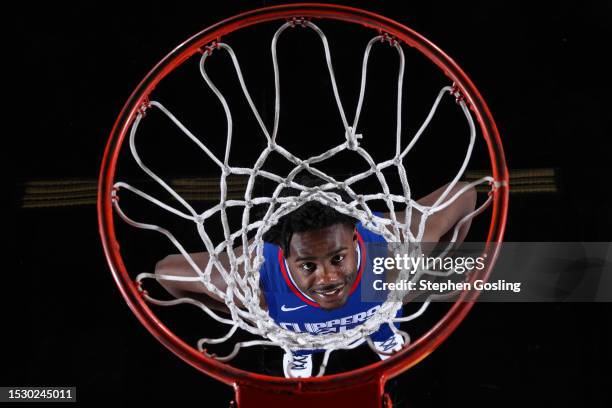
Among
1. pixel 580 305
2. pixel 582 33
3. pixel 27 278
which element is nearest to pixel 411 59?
pixel 582 33

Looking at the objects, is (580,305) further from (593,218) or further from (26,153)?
(26,153)

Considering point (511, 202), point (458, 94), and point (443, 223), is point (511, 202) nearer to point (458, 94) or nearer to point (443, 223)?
point (443, 223)

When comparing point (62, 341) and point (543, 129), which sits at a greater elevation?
point (543, 129)

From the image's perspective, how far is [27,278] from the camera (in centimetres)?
164

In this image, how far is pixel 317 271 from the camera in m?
1.28

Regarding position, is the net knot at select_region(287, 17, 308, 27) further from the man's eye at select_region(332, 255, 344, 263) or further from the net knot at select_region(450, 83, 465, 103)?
the man's eye at select_region(332, 255, 344, 263)

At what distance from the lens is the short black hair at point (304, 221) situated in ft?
4.18

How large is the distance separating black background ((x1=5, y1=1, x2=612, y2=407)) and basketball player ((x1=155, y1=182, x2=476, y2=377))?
307 mm

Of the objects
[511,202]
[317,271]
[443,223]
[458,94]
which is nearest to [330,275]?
[317,271]

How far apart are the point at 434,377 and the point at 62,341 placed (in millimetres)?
953

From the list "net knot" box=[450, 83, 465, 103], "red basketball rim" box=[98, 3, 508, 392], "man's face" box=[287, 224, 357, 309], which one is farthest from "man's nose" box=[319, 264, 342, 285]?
"net knot" box=[450, 83, 465, 103]

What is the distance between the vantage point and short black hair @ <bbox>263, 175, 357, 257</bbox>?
127cm

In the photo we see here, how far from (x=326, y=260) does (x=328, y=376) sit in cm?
27

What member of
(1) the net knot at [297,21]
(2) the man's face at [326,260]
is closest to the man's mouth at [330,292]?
(2) the man's face at [326,260]
